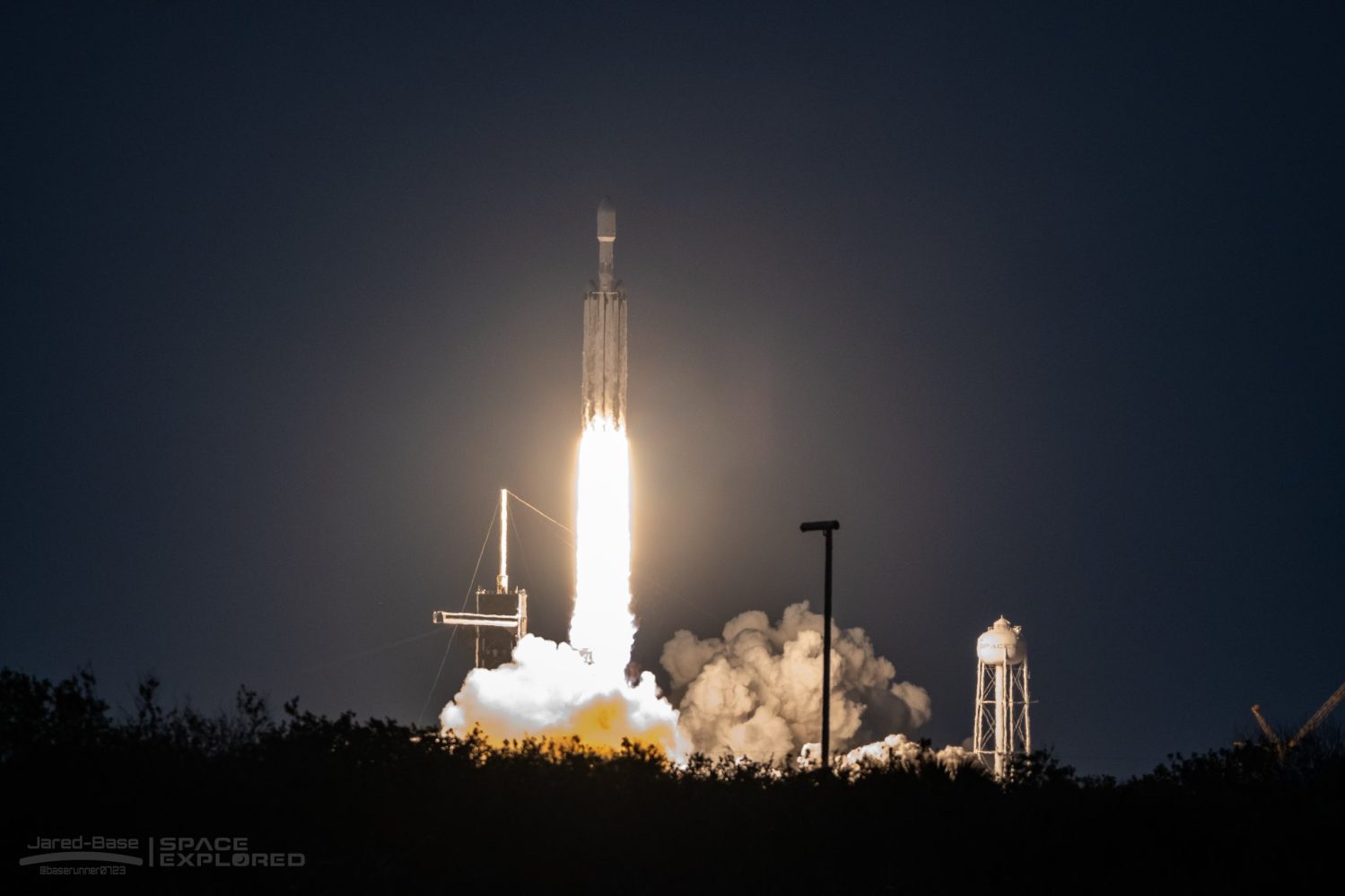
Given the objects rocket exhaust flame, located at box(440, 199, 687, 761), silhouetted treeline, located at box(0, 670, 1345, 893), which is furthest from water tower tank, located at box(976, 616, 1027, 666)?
silhouetted treeline, located at box(0, 670, 1345, 893)

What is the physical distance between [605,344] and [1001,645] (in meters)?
35.6

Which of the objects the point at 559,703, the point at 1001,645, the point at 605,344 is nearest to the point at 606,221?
the point at 605,344

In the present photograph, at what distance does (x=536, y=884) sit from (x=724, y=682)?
234ft

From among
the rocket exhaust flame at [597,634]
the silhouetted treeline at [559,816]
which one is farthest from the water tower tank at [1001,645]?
the silhouetted treeline at [559,816]

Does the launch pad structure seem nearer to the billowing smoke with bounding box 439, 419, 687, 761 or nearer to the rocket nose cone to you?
the billowing smoke with bounding box 439, 419, 687, 761

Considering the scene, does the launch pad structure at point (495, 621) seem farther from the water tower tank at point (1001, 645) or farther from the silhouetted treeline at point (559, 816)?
the silhouetted treeline at point (559, 816)

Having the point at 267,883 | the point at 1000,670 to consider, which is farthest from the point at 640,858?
the point at 1000,670

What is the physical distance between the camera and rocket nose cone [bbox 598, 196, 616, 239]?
78.0m

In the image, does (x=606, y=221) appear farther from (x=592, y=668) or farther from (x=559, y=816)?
(x=559, y=816)

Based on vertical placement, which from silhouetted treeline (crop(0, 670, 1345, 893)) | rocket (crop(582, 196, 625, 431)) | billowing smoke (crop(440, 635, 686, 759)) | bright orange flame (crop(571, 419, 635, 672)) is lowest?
silhouetted treeline (crop(0, 670, 1345, 893))

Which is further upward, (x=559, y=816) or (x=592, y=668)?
(x=592, y=668)

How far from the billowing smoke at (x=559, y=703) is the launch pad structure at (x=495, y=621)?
7.56 meters

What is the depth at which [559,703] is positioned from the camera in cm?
7669

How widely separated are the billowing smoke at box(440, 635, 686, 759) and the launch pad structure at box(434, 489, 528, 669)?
7564 mm
